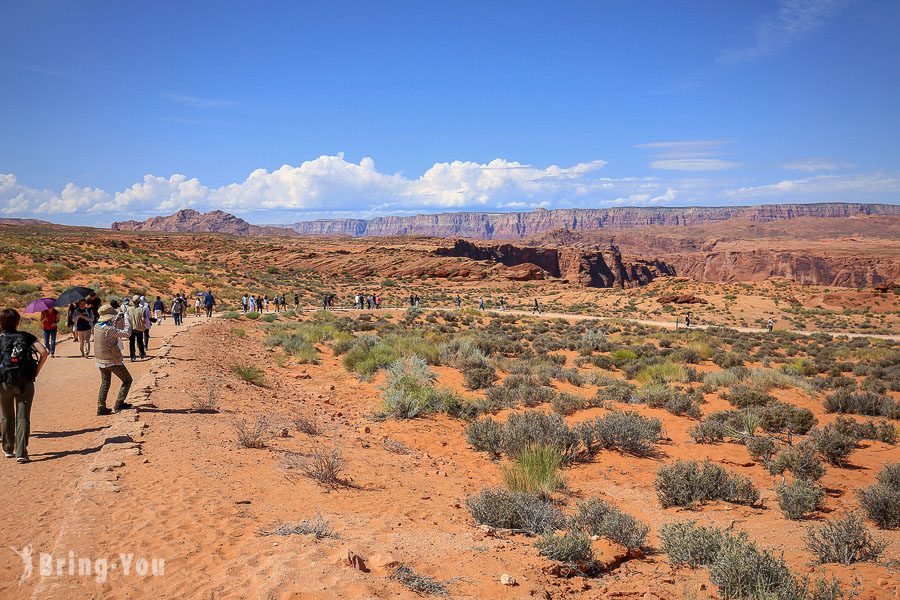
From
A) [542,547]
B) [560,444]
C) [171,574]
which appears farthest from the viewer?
[560,444]

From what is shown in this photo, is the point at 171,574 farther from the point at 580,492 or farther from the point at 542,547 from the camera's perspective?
the point at 580,492

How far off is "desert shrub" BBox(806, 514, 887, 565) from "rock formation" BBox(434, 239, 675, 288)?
89937 mm

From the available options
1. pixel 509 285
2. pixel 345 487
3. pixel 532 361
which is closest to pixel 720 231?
pixel 509 285

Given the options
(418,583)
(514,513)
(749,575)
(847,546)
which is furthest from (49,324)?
(847,546)

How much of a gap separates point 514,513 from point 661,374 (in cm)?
1190

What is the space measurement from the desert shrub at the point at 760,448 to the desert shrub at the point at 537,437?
3192 mm

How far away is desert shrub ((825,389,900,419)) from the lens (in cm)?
1167

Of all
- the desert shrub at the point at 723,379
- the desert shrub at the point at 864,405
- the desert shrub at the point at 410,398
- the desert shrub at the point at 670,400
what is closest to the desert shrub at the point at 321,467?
the desert shrub at the point at 410,398

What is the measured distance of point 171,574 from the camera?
4.07 metres

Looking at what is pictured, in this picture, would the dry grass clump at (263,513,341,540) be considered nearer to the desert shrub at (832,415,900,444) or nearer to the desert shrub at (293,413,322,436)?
the desert shrub at (293,413,322,436)

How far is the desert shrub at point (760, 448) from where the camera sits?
8734mm

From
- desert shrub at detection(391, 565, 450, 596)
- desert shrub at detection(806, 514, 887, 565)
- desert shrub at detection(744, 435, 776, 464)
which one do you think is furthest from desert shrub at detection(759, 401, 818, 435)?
desert shrub at detection(391, 565, 450, 596)

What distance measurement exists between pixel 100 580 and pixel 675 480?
651cm

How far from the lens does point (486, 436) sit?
9.02m
